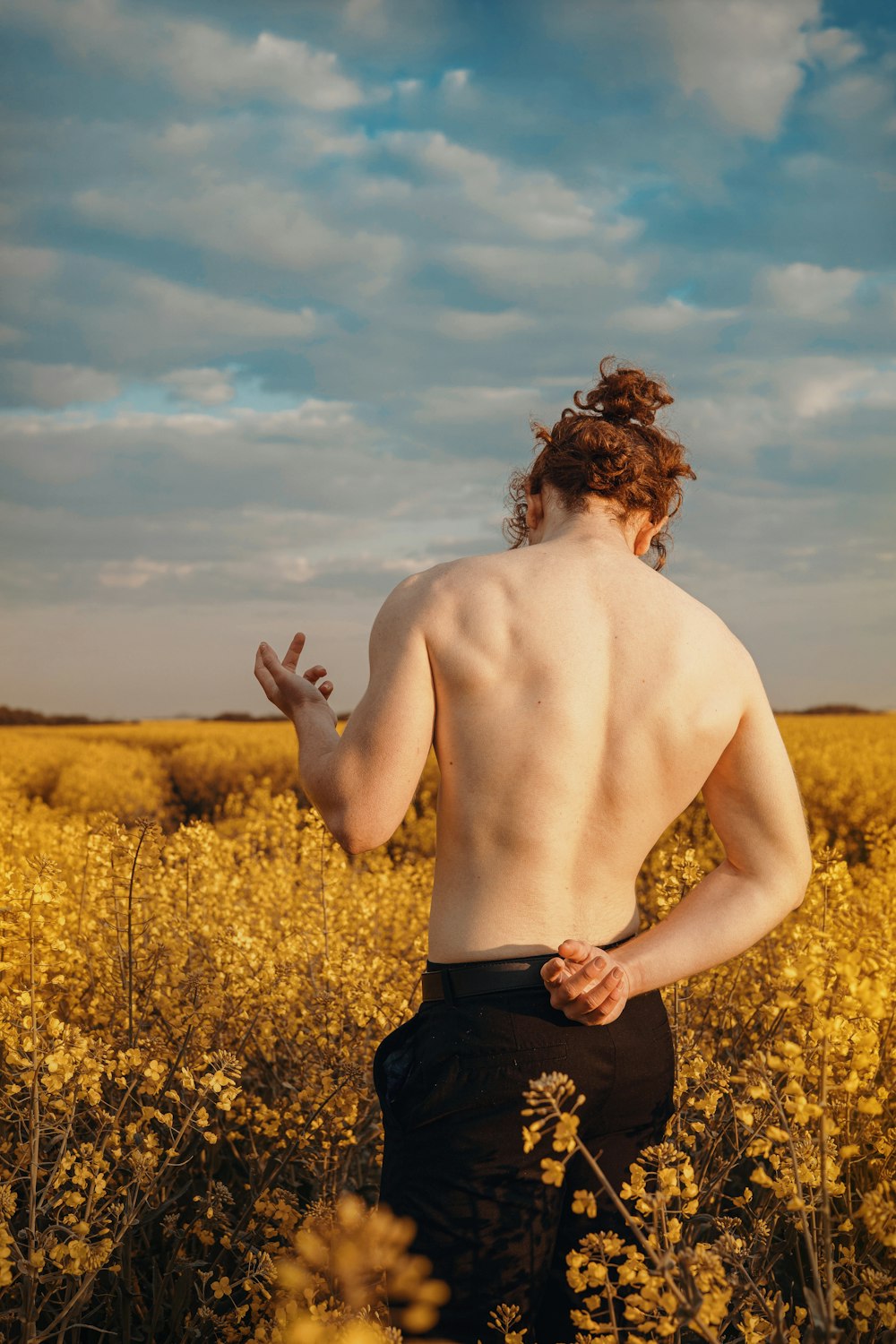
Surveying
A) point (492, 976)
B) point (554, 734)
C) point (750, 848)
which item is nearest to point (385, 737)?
point (554, 734)

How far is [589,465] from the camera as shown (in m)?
1.94

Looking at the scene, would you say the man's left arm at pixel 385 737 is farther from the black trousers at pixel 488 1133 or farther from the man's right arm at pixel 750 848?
the man's right arm at pixel 750 848

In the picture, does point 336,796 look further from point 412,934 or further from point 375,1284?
point 412,934

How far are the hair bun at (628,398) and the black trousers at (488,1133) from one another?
1145mm

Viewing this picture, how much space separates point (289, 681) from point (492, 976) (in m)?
0.78

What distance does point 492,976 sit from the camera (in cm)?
171

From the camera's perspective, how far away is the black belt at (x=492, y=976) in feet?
5.59

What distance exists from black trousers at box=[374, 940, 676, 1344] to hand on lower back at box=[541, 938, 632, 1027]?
0.04m

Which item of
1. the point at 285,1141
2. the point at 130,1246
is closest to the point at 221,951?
the point at 285,1141

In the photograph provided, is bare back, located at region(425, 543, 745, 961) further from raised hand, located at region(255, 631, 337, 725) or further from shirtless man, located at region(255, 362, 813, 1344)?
raised hand, located at region(255, 631, 337, 725)

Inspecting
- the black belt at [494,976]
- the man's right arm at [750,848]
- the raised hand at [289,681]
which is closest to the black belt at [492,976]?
the black belt at [494,976]

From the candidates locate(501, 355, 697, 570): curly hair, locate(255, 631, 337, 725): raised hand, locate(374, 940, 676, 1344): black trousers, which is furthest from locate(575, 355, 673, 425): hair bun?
locate(374, 940, 676, 1344): black trousers

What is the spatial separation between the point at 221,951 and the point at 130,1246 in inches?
41.0

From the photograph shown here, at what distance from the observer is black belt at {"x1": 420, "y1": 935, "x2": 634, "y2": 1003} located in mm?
1704
